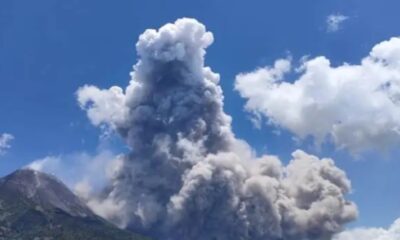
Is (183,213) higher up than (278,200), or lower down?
lower down

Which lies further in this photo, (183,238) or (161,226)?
(161,226)

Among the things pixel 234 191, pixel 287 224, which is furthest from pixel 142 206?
pixel 287 224

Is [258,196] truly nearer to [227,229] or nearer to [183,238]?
[227,229]

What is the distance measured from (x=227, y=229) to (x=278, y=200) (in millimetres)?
23913

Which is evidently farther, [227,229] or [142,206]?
[142,206]

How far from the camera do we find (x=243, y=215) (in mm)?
174000

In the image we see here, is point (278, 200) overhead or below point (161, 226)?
overhead

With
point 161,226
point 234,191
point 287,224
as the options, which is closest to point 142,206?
point 161,226

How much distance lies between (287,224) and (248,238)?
60.8 ft

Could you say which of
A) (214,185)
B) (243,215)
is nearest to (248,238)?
(243,215)

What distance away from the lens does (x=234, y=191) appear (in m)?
173

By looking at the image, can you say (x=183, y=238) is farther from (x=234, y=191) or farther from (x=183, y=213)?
(x=234, y=191)

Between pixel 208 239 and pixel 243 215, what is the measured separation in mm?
14129

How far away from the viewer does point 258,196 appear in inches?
6988
